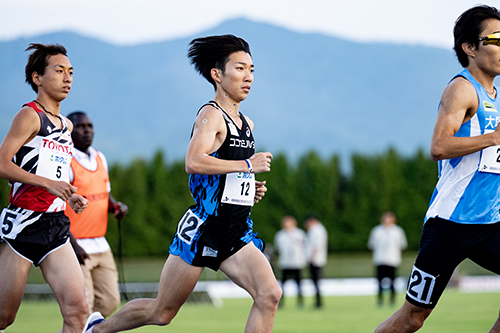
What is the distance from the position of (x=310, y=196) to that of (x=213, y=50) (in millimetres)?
34629

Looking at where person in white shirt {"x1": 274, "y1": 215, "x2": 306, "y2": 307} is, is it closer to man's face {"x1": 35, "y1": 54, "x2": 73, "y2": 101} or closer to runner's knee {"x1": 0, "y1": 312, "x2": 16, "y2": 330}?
man's face {"x1": 35, "y1": 54, "x2": 73, "y2": 101}

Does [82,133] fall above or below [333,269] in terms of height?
above

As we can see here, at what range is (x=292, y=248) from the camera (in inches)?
666

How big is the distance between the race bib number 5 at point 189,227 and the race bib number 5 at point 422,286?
5.30 ft

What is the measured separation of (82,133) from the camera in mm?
7324

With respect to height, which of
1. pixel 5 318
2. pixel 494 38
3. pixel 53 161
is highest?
pixel 494 38

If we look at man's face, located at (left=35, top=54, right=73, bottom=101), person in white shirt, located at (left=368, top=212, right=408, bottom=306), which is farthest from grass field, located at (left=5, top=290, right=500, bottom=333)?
man's face, located at (left=35, top=54, right=73, bottom=101)

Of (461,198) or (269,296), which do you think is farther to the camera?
(269,296)

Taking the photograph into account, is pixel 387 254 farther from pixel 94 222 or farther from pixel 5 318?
pixel 5 318

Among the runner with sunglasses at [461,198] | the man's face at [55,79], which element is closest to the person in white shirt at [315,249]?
the man's face at [55,79]

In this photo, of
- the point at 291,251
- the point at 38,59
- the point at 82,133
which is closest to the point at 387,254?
the point at 291,251

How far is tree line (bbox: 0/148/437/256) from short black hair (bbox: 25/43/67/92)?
29884 mm

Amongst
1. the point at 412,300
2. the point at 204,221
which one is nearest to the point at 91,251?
the point at 204,221

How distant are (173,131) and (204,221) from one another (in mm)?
186803
